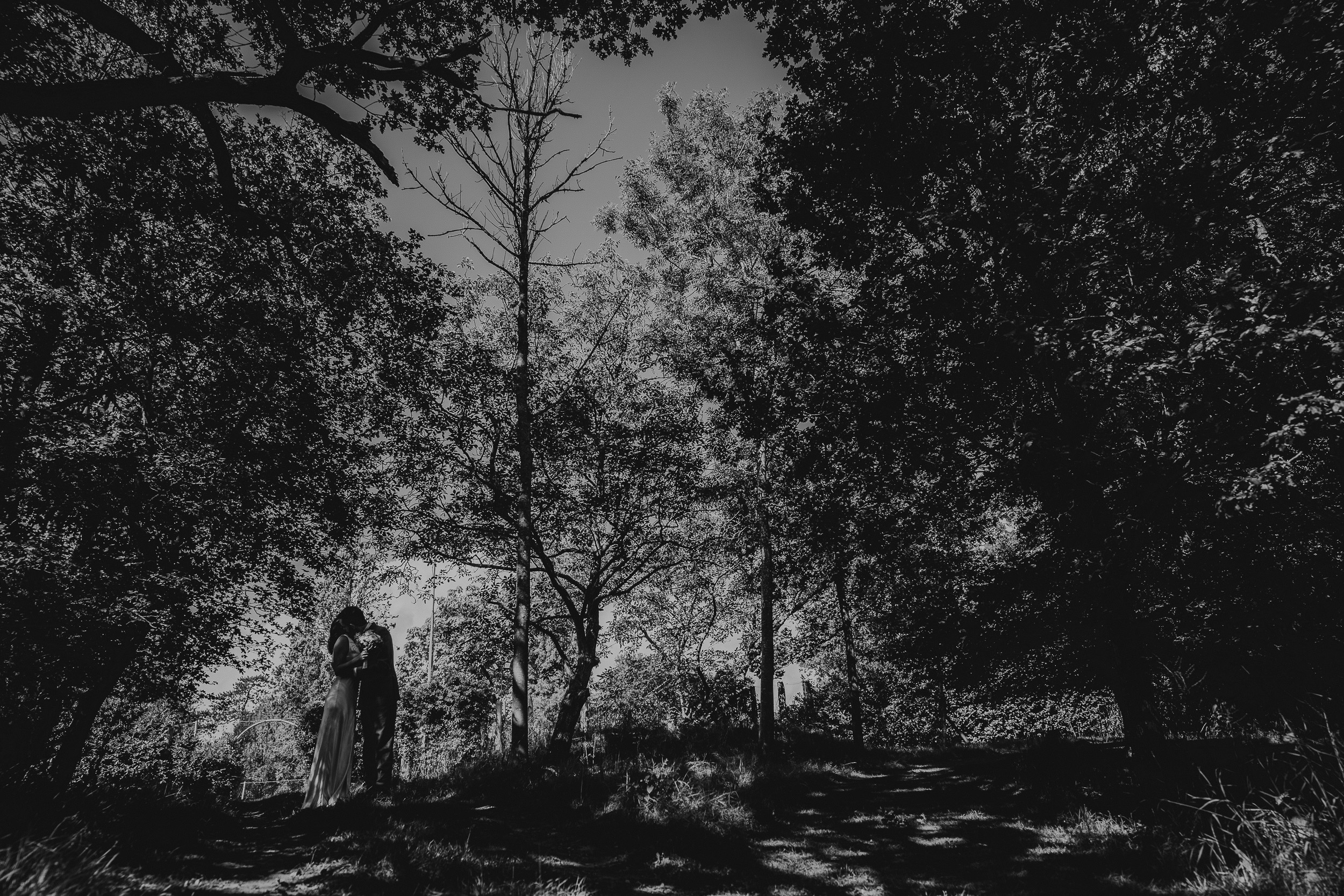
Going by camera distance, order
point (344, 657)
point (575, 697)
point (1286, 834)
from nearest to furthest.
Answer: point (1286, 834), point (344, 657), point (575, 697)

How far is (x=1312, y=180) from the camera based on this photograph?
5.21m

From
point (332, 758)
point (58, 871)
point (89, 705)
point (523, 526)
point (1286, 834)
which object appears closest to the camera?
point (58, 871)

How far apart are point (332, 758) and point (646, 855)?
13.8ft

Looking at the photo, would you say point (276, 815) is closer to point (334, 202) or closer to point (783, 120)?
point (334, 202)

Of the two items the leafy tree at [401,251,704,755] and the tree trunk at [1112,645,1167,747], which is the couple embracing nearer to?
the leafy tree at [401,251,704,755]

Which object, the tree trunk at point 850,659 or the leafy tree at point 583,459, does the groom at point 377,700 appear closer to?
the leafy tree at point 583,459

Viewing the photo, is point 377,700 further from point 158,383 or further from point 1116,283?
point 1116,283

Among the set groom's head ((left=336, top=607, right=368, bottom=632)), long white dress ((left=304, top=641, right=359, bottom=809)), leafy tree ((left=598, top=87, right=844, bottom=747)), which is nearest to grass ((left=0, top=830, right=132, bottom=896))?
long white dress ((left=304, top=641, right=359, bottom=809))

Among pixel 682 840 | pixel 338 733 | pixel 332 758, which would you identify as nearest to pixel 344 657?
pixel 338 733

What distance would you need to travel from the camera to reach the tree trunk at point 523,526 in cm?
1038

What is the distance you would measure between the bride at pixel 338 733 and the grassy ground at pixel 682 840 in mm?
364

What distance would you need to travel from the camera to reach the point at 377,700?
7.36 meters

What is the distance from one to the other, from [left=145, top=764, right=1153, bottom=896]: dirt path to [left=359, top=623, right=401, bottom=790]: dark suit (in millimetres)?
989

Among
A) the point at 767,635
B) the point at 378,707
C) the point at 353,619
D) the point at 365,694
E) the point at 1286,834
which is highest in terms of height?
the point at 767,635
